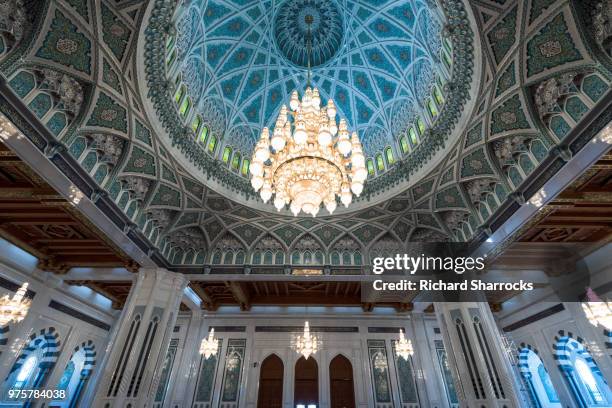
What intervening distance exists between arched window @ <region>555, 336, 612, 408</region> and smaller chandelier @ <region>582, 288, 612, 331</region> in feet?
7.62

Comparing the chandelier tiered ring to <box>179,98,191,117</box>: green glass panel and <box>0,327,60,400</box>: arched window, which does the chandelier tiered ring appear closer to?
<box>179,98,191,117</box>: green glass panel

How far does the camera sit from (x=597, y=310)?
7.53 m

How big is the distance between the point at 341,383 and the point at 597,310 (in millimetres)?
9492

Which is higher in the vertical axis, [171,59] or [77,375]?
[171,59]

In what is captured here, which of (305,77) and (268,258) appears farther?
(305,77)

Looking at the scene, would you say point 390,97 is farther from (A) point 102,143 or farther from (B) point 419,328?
(B) point 419,328

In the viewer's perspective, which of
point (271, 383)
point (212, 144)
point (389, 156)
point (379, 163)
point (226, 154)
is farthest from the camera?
point (271, 383)

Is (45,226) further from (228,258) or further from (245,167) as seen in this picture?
(245,167)

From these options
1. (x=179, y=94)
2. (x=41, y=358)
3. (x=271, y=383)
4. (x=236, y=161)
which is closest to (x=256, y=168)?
(x=179, y=94)

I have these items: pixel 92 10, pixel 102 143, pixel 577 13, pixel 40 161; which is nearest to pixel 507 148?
pixel 577 13

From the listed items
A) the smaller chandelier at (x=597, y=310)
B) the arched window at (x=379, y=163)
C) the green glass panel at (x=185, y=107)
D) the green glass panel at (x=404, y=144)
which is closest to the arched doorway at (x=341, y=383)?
the arched window at (x=379, y=163)

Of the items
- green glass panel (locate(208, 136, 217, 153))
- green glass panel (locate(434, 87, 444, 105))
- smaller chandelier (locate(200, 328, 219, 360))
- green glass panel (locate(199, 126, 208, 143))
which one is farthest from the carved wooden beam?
green glass panel (locate(434, 87, 444, 105))

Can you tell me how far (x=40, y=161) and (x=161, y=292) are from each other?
5.70m

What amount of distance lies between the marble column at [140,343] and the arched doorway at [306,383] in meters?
6.18
